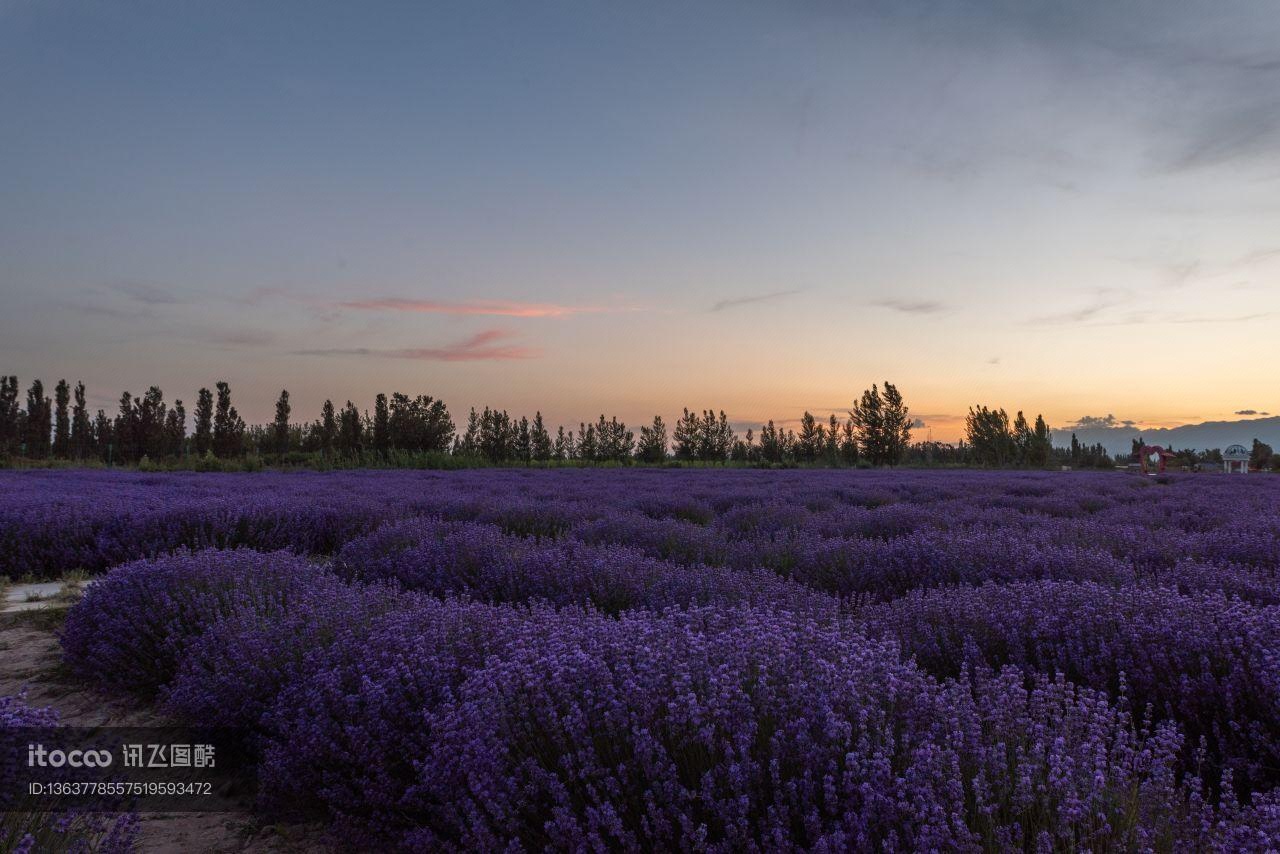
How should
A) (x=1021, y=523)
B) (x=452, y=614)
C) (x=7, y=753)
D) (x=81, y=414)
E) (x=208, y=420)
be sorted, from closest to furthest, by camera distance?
(x=7, y=753), (x=452, y=614), (x=1021, y=523), (x=208, y=420), (x=81, y=414)

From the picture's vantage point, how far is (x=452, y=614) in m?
2.78

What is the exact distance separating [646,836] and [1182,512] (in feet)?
26.1

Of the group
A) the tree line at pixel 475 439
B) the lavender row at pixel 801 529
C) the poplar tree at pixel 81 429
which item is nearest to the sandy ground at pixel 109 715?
the lavender row at pixel 801 529

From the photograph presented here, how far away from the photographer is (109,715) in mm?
3291

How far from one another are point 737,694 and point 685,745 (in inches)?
7.3

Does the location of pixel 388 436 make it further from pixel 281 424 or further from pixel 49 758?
pixel 49 758

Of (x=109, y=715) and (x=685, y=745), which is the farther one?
(x=109, y=715)

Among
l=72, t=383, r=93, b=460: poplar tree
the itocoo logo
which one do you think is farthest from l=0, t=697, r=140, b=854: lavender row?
l=72, t=383, r=93, b=460: poplar tree

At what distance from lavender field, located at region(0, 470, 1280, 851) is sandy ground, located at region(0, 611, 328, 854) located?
10cm

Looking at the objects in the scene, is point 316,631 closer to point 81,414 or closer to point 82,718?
point 82,718

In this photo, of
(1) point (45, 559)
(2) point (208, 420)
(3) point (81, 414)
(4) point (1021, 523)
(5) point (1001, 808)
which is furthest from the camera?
(3) point (81, 414)

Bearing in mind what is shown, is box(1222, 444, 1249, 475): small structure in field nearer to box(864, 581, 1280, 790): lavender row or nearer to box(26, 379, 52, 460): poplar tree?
box(864, 581, 1280, 790): lavender row

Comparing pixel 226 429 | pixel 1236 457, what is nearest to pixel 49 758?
pixel 1236 457

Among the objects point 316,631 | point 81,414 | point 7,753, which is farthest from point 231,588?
point 81,414
